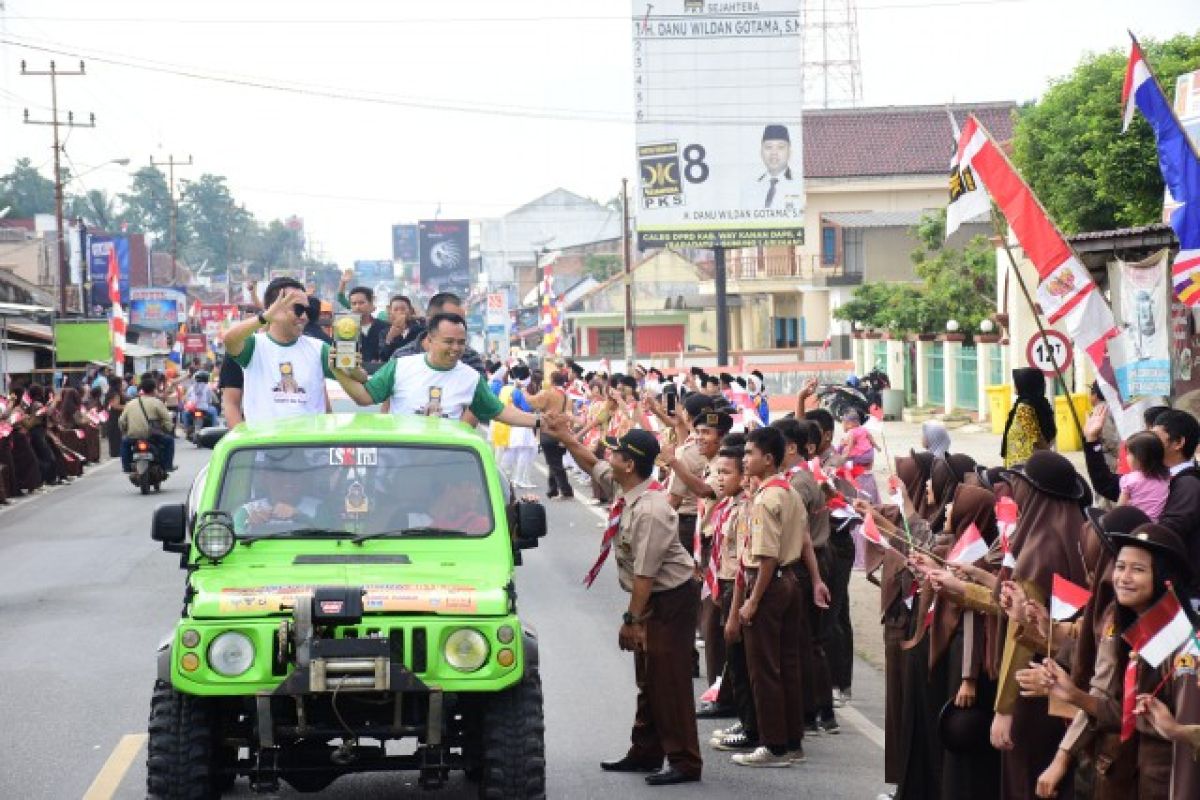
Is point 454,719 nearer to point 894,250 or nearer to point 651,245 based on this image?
point 651,245

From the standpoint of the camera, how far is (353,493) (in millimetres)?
8781

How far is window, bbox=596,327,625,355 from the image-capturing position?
9206cm

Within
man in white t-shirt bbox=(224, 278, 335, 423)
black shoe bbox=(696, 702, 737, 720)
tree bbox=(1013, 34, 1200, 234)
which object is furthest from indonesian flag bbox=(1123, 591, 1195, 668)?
tree bbox=(1013, 34, 1200, 234)

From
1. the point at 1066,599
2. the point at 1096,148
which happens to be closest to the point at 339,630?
the point at 1066,599

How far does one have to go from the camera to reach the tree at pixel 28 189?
136 meters

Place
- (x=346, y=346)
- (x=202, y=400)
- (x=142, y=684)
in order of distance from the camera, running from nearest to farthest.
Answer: (x=346, y=346), (x=142, y=684), (x=202, y=400)

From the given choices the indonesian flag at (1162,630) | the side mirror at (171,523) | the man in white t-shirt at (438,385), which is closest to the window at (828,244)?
the man in white t-shirt at (438,385)

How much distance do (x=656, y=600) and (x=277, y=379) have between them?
2871 mm

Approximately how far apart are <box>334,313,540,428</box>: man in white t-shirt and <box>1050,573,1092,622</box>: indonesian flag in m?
4.73

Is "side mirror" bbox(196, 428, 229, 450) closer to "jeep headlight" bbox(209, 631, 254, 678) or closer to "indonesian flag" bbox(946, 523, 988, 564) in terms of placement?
"jeep headlight" bbox(209, 631, 254, 678)

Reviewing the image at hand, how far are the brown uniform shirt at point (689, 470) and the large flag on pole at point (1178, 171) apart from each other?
3.49 m

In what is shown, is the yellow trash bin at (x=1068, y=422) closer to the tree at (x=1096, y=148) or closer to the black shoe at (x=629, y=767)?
the tree at (x=1096, y=148)

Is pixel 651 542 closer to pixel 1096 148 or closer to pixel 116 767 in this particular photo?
pixel 116 767

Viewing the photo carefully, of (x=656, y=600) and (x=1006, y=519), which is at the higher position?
(x=1006, y=519)
